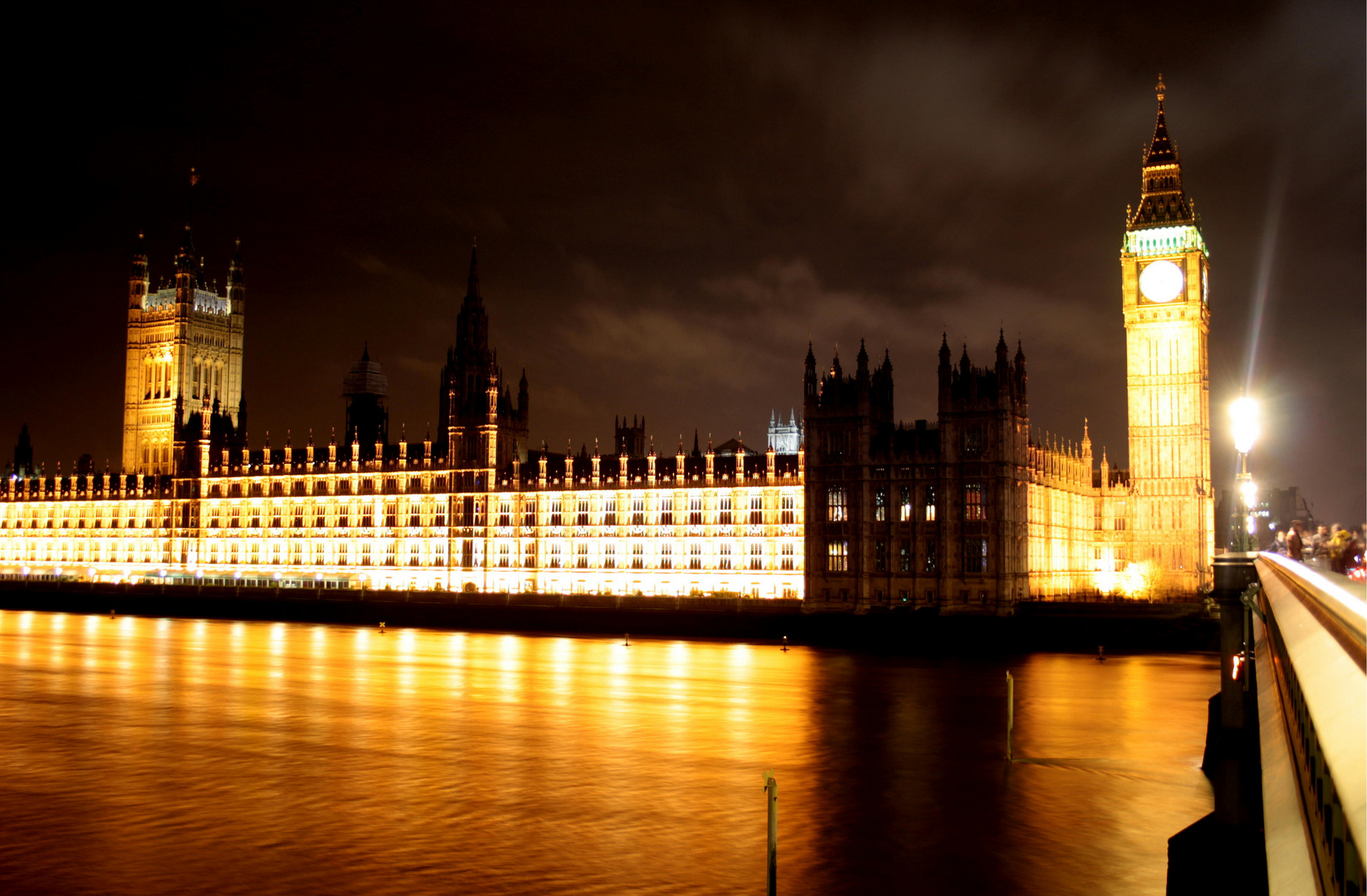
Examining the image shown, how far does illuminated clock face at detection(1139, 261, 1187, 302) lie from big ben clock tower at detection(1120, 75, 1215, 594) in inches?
2.3

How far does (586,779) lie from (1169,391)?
229 feet

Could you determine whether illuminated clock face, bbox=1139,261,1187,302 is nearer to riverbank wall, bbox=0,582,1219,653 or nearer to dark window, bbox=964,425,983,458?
dark window, bbox=964,425,983,458

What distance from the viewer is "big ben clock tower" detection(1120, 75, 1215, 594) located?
3435 inches

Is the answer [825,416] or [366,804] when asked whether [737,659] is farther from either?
[366,804]

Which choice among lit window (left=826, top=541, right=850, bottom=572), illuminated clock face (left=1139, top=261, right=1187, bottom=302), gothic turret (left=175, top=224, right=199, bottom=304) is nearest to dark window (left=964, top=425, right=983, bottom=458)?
lit window (left=826, top=541, right=850, bottom=572)

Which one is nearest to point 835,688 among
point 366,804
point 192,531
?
point 366,804

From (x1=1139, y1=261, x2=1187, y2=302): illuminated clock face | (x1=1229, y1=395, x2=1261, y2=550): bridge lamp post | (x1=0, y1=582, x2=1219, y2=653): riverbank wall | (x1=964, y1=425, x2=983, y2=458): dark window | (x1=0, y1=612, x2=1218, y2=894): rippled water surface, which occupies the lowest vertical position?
(x1=0, y1=612, x2=1218, y2=894): rippled water surface

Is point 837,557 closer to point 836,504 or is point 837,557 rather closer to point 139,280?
point 836,504

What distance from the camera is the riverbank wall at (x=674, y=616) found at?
224ft

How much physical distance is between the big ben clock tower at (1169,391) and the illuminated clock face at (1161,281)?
0.06 metres

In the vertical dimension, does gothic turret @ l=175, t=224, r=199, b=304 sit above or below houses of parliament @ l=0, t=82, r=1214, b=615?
above

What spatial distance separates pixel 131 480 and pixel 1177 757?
115 meters

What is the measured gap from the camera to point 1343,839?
18.4ft

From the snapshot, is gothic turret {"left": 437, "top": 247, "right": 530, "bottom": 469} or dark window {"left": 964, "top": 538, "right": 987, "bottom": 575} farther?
gothic turret {"left": 437, "top": 247, "right": 530, "bottom": 469}
